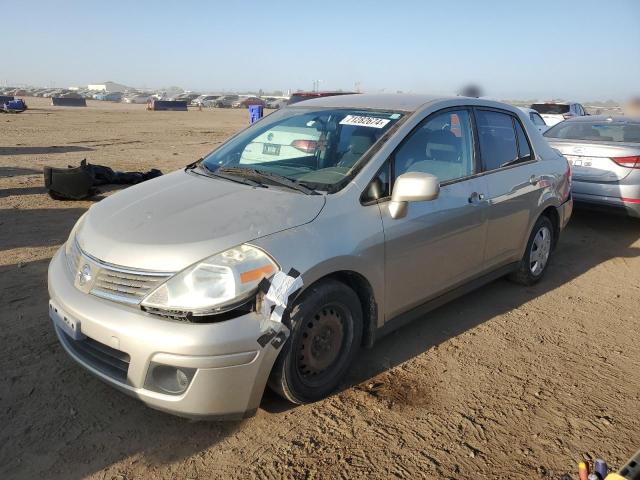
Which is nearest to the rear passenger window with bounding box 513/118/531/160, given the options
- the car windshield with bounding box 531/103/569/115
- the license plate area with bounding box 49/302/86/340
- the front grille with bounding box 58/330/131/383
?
the front grille with bounding box 58/330/131/383

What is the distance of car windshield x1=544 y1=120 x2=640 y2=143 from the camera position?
22.8 feet

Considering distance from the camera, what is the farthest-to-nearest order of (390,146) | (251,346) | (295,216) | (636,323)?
(636,323)
(390,146)
(295,216)
(251,346)

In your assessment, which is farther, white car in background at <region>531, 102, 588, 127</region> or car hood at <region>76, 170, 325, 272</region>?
white car in background at <region>531, 102, 588, 127</region>

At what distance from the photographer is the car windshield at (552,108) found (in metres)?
16.9

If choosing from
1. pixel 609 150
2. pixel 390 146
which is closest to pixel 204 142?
pixel 609 150

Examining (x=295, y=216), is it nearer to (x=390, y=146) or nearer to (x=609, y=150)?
(x=390, y=146)

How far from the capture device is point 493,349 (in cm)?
367

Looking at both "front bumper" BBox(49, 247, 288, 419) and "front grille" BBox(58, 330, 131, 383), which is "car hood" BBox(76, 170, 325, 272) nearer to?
"front bumper" BBox(49, 247, 288, 419)

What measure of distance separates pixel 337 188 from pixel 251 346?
1.09 m

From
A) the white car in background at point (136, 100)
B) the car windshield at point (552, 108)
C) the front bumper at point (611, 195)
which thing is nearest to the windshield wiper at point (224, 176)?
the front bumper at point (611, 195)

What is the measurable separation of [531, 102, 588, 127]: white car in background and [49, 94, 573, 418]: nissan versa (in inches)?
551

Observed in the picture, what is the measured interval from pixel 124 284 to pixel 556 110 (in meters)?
17.7

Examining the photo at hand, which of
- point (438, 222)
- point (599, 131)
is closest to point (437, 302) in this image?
point (438, 222)

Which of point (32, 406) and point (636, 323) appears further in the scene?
point (636, 323)
